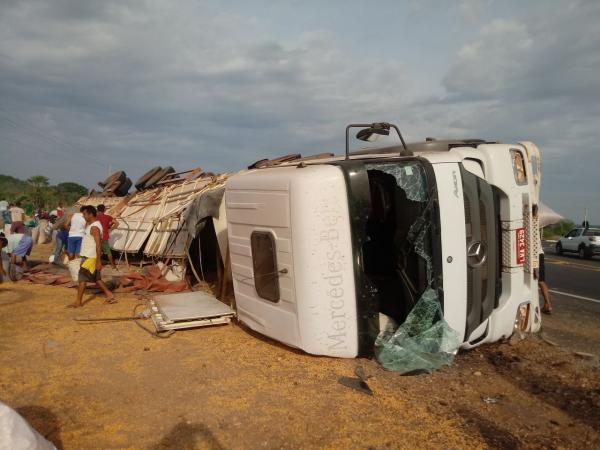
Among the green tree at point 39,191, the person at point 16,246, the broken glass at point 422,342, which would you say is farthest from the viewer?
the green tree at point 39,191

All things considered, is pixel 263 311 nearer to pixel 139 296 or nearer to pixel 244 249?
pixel 244 249

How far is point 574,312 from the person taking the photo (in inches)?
302

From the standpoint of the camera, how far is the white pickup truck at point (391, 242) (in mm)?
4457

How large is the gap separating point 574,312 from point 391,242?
444 centimetres

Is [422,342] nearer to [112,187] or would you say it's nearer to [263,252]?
[263,252]

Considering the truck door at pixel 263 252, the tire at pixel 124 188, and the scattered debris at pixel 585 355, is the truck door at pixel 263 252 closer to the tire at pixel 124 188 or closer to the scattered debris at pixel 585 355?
the scattered debris at pixel 585 355

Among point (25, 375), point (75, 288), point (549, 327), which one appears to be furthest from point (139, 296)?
point (549, 327)

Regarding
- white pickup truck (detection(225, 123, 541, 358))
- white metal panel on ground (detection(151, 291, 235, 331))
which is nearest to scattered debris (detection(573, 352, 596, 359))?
A: white pickup truck (detection(225, 123, 541, 358))

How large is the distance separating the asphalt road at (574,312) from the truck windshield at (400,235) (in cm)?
239

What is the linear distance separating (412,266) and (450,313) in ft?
1.99

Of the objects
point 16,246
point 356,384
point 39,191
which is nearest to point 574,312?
point 356,384

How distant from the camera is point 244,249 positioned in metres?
5.45

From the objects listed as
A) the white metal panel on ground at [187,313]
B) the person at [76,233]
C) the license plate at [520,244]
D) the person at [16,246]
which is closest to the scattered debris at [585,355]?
the license plate at [520,244]

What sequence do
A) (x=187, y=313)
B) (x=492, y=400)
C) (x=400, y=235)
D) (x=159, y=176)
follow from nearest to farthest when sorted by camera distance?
A: (x=492, y=400) → (x=400, y=235) → (x=187, y=313) → (x=159, y=176)
